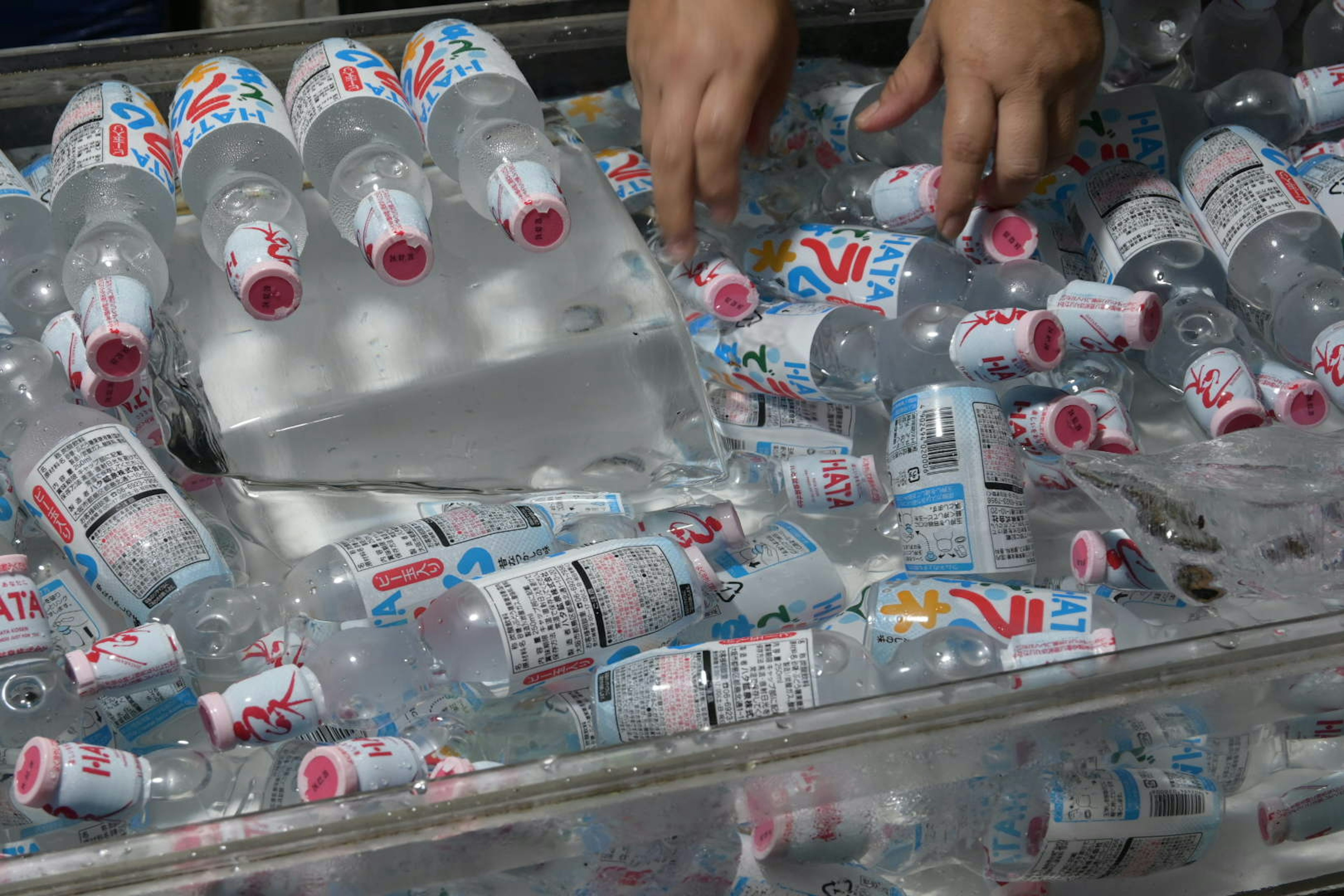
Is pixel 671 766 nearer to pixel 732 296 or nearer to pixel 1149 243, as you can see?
pixel 732 296

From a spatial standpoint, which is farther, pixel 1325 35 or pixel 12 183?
pixel 1325 35

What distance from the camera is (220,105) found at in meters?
1.18

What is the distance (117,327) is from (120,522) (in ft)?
0.56

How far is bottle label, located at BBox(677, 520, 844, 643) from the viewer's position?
107 centimetres

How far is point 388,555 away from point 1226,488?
2.48 feet

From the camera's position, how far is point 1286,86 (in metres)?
1.42

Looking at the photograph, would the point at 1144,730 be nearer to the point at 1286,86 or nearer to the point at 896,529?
the point at 896,529

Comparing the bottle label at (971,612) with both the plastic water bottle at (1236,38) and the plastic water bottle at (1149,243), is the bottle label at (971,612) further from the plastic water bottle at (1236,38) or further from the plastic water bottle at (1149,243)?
the plastic water bottle at (1236,38)

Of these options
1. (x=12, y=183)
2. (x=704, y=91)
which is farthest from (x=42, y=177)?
(x=704, y=91)

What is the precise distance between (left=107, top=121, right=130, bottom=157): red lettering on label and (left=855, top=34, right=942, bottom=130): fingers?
781 mm

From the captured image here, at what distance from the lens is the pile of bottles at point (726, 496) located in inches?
35.2

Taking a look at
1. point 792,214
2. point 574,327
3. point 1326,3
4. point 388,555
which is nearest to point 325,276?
point 574,327

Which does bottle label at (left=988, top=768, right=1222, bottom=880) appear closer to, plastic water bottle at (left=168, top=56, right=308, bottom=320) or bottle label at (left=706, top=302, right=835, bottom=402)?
bottle label at (left=706, top=302, right=835, bottom=402)

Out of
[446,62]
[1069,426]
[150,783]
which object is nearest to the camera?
[150,783]
